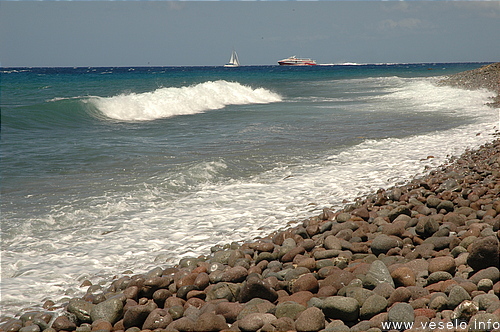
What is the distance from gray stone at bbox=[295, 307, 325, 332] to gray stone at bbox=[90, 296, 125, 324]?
1422 millimetres

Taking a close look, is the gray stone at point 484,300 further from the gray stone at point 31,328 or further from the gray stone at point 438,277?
the gray stone at point 31,328

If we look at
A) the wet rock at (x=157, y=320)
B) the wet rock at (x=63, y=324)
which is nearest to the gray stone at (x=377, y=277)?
the wet rock at (x=157, y=320)

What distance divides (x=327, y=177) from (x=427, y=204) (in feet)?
7.02

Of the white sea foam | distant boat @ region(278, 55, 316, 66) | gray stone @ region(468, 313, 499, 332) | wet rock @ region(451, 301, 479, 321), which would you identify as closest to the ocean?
wet rock @ region(451, 301, 479, 321)

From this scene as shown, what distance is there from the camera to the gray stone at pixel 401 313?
2.61m

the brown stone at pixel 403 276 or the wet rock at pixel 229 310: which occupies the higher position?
the brown stone at pixel 403 276

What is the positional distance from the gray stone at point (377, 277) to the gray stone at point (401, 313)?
40 cm

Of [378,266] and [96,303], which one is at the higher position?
[378,266]

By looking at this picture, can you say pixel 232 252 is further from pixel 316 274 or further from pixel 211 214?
pixel 211 214

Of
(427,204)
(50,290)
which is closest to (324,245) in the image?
(427,204)

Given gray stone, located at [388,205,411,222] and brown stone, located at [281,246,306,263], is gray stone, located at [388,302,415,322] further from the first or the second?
gray stone, located at [388,205,411,222]

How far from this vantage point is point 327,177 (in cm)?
703

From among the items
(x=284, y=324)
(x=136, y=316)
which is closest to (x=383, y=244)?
(x=284, y=324)

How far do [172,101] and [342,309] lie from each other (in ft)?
62.5
